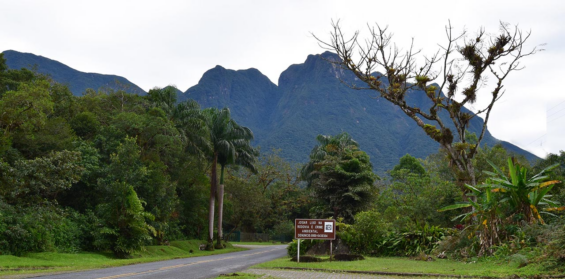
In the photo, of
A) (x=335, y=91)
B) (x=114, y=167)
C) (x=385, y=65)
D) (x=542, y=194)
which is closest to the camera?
(x=542, y=194)

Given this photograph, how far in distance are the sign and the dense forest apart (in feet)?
12.0

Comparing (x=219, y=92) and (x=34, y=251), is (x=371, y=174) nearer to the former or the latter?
(x=34, y=251)

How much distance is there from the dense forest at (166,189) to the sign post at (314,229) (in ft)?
11.9

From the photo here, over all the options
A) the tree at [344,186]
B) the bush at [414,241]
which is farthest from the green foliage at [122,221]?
the tree at [344,186]

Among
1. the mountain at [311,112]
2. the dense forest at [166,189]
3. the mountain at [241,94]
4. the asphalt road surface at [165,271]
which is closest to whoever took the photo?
the asphalt road surface at [165,271]

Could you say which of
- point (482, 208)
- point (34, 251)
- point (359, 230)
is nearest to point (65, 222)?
point (34, 251)

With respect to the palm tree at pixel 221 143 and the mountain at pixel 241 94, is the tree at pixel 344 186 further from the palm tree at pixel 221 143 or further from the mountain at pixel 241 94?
the mountain at pixel 241 94

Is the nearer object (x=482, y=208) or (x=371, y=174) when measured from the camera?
(x=482, y=208)

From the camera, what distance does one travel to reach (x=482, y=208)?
49.1 feet

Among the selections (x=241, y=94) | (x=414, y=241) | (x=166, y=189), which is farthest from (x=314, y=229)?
(x=241, y=94)

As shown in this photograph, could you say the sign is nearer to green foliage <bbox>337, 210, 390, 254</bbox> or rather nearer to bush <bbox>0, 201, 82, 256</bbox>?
green foliage <bbox>337, 210, 390, 254</bbox>

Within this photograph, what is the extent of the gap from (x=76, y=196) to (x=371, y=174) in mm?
19603

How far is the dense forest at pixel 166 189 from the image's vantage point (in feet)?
48.9

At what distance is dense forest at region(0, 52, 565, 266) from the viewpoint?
1490 cm
